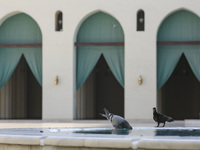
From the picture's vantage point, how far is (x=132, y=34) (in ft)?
66.7

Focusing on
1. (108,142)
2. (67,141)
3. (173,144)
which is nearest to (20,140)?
(67,141)

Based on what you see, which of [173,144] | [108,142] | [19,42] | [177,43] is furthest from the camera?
[19,42]

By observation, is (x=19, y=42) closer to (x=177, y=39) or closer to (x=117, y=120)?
(x=177, y=39)

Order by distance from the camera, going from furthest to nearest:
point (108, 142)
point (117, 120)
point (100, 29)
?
point (100, 29)
point (117, 120)
point (108, 142)

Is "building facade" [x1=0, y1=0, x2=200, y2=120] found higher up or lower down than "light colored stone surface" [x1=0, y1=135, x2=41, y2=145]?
higher up

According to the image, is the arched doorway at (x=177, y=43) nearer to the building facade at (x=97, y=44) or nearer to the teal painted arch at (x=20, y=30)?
the building facade at (x=97, y=44)

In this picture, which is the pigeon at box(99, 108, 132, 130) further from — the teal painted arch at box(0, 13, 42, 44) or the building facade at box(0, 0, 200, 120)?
the teal painted arch at box(0, 13, 42, 44)

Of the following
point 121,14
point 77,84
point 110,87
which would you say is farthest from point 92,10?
point 110,87

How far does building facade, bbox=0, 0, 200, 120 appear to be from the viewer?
66.3ft

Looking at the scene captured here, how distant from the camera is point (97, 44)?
20828 millimetres

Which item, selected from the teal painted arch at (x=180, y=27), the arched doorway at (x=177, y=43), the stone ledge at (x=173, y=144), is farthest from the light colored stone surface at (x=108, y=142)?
the teal painted arch at (x=180, y=27)

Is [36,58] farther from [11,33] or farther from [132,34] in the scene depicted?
[132,34]

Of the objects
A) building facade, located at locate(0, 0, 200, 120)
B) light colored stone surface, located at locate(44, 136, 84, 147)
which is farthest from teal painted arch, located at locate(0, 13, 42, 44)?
light colored stone surface, located at locate(44, 136, 84, 147)

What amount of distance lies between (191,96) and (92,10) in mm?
8024
